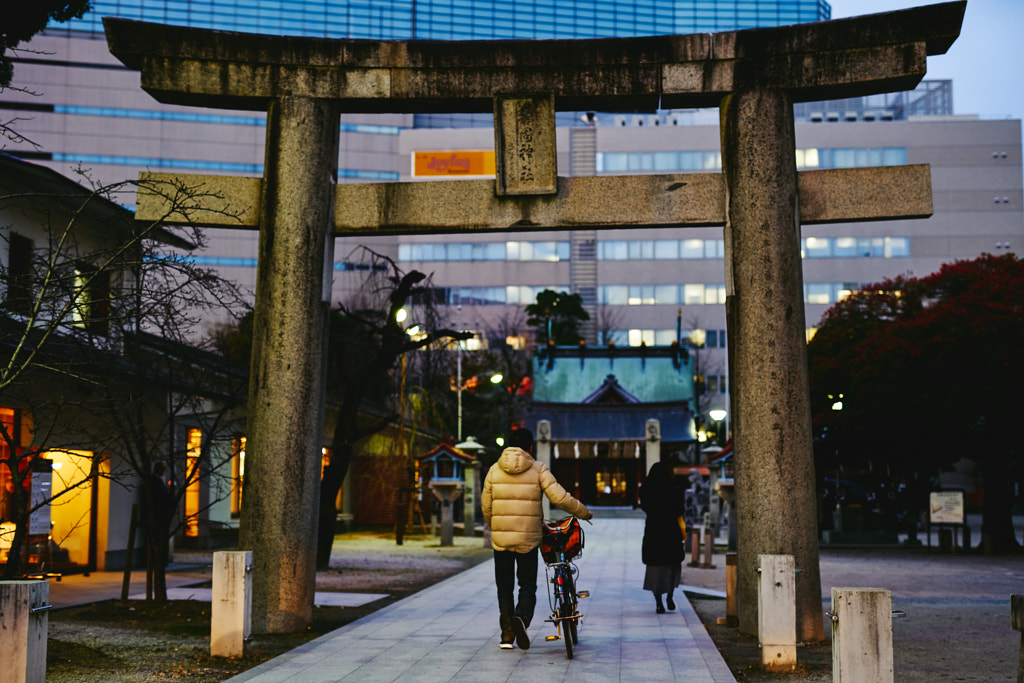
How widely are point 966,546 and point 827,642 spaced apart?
18.4 m

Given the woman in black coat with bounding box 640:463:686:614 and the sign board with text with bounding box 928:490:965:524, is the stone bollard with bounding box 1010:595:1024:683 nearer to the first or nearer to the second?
the woman in black coat with bounding box 640:463:686:614

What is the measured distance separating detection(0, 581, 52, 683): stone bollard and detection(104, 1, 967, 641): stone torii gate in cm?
489

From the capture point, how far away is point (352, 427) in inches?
733

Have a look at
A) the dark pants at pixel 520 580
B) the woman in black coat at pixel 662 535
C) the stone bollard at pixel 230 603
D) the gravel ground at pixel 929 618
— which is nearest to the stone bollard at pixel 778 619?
the gravel ground at pixel 929 618

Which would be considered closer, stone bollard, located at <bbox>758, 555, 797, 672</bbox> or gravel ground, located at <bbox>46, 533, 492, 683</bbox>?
gravel ground, located at <bbox>46, 533, 492, 683</bbox>

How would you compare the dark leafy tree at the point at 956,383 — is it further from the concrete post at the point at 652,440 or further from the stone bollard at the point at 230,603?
the stone bollard at the point at 230,603

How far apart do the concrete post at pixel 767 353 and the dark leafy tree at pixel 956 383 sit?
15.8 metres

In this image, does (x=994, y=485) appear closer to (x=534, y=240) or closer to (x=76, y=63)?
(x=534, y=240)

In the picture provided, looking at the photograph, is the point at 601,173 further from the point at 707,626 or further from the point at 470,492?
the point at 707,626

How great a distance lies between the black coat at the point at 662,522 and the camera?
13.2 metres

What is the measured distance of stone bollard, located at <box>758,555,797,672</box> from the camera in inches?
356

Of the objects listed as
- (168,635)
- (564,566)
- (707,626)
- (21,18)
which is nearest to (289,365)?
(168,635)

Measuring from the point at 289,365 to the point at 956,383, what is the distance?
19652mm

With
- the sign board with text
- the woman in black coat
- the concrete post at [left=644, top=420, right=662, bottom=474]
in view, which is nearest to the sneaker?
the woman in black coat
